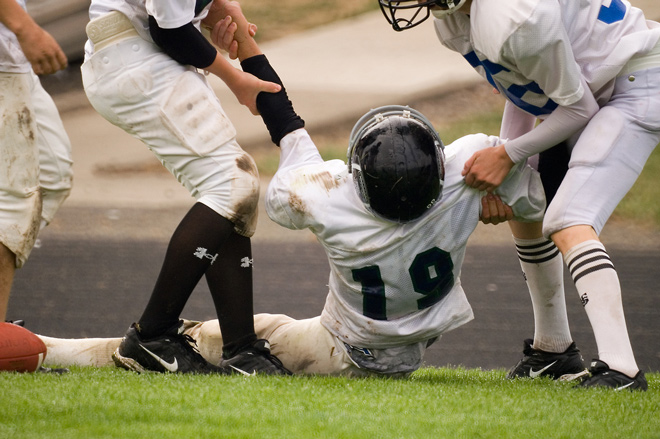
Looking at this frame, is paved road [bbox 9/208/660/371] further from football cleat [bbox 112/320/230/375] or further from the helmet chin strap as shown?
the helmet chin strap

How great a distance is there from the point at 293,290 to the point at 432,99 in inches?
240

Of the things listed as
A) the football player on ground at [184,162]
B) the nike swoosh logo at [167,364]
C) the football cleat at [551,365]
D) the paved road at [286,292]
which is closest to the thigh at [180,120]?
the football player on ground at [184,162]

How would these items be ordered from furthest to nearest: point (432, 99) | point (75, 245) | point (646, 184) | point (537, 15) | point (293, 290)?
1. point (432, 99)
2. point (646, 184)
3. point (75, 245)
4. point (293, 290)
5. point (537, 15)

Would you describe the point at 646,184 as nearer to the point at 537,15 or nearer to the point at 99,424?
the point at 537,15

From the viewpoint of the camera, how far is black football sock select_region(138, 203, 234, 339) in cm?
363

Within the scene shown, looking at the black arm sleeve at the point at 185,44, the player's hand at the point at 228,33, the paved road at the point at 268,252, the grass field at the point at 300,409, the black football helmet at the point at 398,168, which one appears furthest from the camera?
the paved road at the point at 268,252

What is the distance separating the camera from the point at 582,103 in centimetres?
358

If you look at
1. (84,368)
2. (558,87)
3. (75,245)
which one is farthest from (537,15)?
(75,245)

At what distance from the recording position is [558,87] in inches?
137

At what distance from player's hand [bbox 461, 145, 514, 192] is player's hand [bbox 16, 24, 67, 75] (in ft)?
5.16

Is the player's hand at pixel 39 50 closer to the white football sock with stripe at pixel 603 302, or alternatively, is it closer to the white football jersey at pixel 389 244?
the white football jersey at pixel 389 244

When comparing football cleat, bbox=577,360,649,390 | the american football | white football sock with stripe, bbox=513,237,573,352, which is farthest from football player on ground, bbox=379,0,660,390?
the american football

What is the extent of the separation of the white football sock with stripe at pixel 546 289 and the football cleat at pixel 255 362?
3.69 ft

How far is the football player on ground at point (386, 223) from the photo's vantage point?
3.39 m
